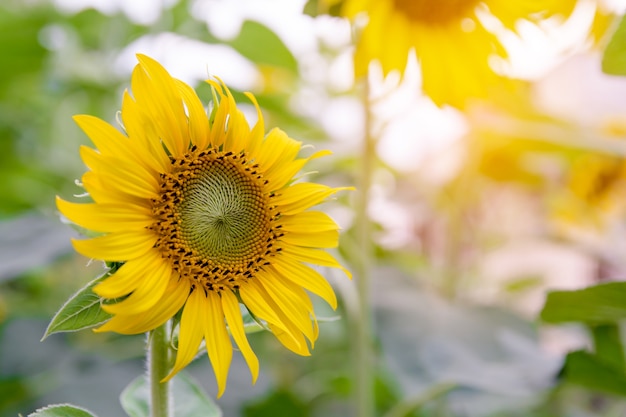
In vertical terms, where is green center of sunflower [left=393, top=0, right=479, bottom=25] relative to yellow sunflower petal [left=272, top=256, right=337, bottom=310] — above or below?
above

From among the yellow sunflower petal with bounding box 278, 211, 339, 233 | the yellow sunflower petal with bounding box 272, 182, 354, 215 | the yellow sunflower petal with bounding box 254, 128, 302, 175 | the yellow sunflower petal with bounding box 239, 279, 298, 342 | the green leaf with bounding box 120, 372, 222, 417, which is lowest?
the green leaf with bounding box 120, 372, 222, 417

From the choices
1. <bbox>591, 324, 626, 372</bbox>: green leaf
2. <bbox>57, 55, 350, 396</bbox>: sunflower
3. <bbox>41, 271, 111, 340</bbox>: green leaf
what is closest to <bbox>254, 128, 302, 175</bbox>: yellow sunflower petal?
<bbox>57, 55, 350, 396</bbox>: sunflower

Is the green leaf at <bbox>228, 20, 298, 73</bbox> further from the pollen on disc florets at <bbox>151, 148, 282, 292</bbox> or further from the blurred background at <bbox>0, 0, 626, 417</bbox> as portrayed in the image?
the pollen on disc florets at <bbox>151, 148, 282, 292</bbox>

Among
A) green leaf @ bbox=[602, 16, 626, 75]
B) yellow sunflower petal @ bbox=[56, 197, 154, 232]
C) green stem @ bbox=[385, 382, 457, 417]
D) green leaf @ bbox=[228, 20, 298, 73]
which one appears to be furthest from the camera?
green leaf @ bbox=[228, 20, 298, 73]

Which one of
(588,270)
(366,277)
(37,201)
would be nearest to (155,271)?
(366,277)

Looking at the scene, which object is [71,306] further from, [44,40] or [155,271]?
[44,40]

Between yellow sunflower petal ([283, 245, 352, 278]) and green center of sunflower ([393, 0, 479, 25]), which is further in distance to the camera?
green center of sunflower ([393, 0, 479, 25])

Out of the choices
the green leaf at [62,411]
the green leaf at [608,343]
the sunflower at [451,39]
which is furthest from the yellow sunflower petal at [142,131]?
the green leaf at [608,343]
